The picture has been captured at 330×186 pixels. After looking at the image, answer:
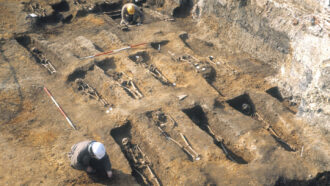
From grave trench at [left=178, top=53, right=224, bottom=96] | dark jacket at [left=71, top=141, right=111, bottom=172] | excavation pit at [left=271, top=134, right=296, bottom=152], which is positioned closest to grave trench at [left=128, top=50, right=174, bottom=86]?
grave trench at [left=178, top=53, right=224, bottom=96]

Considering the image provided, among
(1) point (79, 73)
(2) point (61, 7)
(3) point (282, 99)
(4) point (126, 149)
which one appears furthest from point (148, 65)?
(2) point (61, 7)

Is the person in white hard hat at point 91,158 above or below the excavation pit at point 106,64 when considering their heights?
above

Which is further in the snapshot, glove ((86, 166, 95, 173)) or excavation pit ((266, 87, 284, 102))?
excavation pit ((266, 87, 284, 102))

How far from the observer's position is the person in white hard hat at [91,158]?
710 centimetres

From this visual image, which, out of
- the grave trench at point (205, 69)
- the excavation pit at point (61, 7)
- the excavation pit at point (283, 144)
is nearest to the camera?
the excavation pit at point (283, 144)

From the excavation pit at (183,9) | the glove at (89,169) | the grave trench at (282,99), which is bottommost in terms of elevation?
the glove at (89,169)

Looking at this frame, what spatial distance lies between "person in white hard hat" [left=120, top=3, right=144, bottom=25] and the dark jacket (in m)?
8.76

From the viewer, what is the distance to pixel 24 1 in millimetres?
16000

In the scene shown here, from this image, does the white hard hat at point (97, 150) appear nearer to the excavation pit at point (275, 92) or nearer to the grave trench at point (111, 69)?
the grave trench at point (111, 69)

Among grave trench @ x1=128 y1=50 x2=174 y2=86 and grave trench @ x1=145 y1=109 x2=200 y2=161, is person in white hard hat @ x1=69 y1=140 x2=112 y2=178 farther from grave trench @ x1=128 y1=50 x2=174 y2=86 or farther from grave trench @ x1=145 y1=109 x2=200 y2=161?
grave trench @ x1=128 y1=50 x2=174 y2=86

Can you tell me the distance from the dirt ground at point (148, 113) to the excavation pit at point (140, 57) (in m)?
0.04

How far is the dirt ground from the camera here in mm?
8070

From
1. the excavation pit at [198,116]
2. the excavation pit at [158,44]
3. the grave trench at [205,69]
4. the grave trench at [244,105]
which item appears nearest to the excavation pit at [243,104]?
the grave trench at [244,105]

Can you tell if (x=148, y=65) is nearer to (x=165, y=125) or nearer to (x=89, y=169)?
(x=165, y=125)
